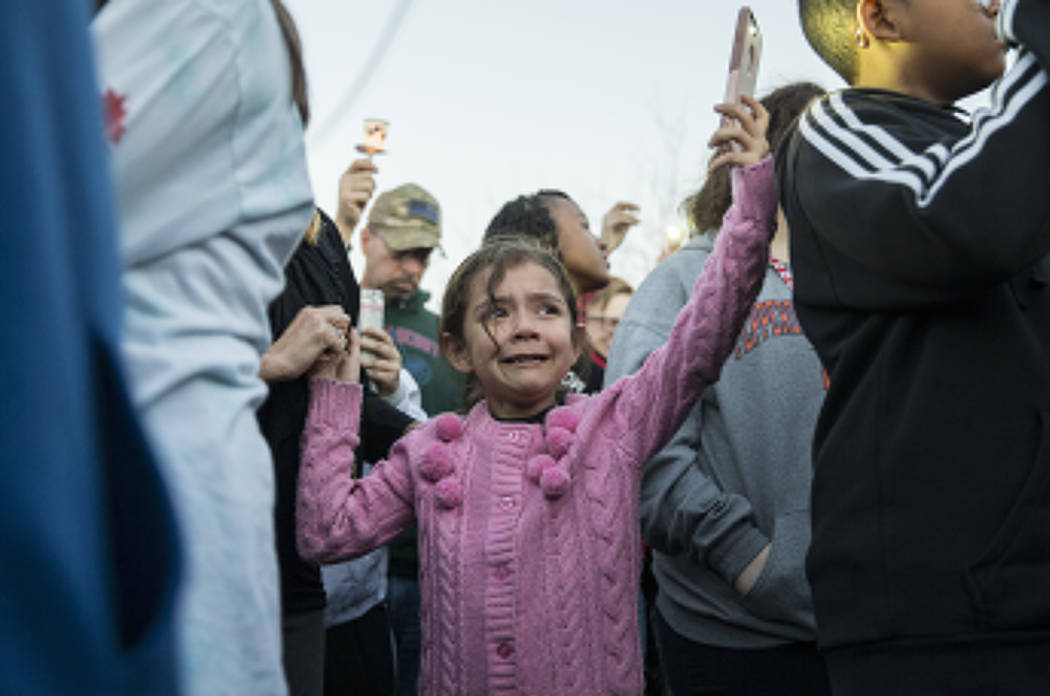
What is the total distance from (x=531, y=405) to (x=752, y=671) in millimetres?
777

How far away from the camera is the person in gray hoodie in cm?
222

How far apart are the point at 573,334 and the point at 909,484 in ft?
3.99

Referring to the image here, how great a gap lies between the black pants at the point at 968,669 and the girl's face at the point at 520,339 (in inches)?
43.8

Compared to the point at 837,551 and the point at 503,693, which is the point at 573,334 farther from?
the point at 837,551

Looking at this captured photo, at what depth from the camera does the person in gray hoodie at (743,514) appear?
7.28ft

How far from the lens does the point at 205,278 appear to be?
986mm

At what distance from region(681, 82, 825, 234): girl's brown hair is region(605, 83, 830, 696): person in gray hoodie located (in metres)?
0.26

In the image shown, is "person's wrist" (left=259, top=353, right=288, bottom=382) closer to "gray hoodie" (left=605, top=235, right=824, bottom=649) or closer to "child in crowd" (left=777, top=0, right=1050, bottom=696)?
"gray hoodie" (left=605, top=235, right=824, bottom=649)

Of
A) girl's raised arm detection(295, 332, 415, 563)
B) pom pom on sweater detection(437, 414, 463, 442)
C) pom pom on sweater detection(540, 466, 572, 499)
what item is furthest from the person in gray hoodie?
girl's raised arm detection(295, 332, 415, 563)

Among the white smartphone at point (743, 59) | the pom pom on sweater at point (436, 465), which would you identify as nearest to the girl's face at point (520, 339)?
the pom pom on sweater at point (436, 465)

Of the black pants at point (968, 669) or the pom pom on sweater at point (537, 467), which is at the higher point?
the pom pom on sweater at point (537, 467)

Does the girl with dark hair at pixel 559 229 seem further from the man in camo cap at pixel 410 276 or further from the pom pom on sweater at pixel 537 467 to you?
the pom pom on sweater at pixel 537 467

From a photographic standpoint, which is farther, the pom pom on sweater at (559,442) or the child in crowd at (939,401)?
the pom pom on sweater at (559,442)

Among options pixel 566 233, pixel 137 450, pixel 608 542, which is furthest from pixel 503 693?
pixel 566 233
